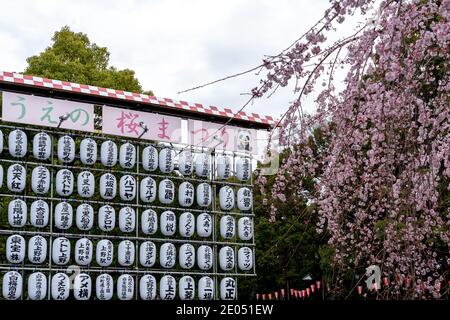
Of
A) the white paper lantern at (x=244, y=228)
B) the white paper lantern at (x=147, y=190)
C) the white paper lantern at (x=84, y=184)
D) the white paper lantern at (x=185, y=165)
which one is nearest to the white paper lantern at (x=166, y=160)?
the white paper lantern at (x=185, y=165)

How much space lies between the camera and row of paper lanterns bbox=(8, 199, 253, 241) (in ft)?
35.6

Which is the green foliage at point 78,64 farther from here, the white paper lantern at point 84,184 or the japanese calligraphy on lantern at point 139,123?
the white paper lantern at point 84,184

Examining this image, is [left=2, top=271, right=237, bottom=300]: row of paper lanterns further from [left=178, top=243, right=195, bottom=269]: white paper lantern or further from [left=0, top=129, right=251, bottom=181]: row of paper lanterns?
[left=0, top=129, right=251, bottom=181]: row of paper lanterns

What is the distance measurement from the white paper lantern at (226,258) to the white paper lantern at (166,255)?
3.59 ft

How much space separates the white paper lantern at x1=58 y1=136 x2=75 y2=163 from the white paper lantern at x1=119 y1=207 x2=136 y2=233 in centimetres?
131

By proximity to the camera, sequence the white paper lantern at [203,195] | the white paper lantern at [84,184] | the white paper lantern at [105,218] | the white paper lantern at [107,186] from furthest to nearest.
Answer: the white paper lantern at [203,195]
the white paper lantern at [107,186]
the white paper lantern at [105,218]
the white paper lantern at [84,184]

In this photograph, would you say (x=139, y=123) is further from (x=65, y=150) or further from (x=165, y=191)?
(x=65, y=150)

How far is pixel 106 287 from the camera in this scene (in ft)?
37.3

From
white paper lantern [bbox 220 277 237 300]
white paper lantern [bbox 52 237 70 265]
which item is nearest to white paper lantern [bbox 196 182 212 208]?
white paper lantern [bbox 220 277 237 300]

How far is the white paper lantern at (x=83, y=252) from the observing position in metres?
11.2

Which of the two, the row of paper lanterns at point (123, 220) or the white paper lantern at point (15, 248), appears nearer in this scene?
the white paper lantern at point (15, 248)

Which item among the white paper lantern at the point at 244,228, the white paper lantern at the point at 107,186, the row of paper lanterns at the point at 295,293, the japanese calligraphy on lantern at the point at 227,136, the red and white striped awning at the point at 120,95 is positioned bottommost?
the row of paper lanterns at the point at 295,293

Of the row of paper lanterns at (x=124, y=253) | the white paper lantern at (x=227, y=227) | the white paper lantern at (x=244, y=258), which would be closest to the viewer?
the row of paper lanterns at (x=124, y=253)
